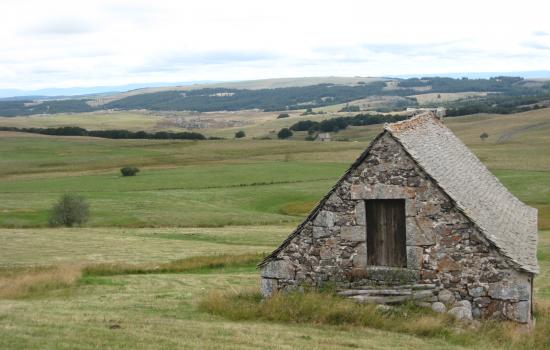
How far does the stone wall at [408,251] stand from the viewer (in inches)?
606

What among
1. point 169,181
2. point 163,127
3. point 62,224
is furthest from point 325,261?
point 163,127

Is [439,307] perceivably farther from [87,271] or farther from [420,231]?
[87,271]

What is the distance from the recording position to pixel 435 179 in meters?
15.9

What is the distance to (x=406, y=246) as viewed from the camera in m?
16.0

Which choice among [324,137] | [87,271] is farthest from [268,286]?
[324,137]

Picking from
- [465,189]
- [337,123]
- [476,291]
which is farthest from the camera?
[337,123]

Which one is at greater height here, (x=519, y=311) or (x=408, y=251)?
(x=408, y=251)

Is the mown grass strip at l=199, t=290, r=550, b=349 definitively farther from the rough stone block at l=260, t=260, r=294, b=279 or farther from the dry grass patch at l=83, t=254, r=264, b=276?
the dry grass patch at l=83, t=254, r=264, b=276

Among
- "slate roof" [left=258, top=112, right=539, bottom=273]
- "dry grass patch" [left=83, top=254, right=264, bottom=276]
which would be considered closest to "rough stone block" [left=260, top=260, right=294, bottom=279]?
"slate roof" [left=258, top=112, right=539, bottom=273]

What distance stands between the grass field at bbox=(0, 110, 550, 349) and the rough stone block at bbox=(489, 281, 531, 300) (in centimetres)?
131

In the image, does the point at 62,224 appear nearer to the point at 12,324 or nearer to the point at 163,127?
the point at 12,324

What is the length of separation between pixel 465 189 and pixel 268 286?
565 centimetres

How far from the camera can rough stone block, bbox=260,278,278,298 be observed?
1714 centimetres

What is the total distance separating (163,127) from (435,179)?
568ft
